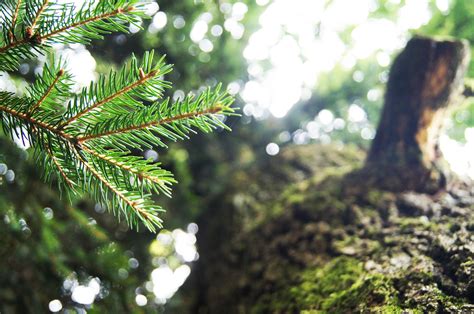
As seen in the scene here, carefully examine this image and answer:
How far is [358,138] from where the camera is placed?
4.65 m

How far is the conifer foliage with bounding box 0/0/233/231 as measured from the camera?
0.94m

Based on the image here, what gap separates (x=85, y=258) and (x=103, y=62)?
5.88ft

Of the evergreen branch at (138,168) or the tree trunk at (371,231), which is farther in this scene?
the tree trunk at (371,231)

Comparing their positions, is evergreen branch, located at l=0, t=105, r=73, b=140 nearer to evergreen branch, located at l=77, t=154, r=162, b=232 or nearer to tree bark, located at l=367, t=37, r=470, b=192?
evergreen branch, located at l=77, t=154, r=162, b=232

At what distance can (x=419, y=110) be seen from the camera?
2447 millimetres

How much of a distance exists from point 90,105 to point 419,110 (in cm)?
227

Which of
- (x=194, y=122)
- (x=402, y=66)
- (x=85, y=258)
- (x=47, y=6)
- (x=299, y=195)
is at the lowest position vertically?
(x=85, y=258)

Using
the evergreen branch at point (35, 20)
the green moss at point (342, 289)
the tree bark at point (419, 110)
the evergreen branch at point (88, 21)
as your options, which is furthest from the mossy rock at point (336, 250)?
the evergreen branch at point (35, 20)

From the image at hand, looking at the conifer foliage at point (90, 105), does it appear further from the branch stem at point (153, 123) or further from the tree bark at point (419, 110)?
the tree bark at point (419, 110)

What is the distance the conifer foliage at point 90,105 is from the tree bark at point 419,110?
1.86 meters

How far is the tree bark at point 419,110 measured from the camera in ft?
7.48

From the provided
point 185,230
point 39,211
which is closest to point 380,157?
point 39,211

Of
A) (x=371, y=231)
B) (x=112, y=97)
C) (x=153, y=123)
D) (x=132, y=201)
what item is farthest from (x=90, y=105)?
(x=371, y=231)

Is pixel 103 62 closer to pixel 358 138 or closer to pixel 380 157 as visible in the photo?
pixel 380 157
